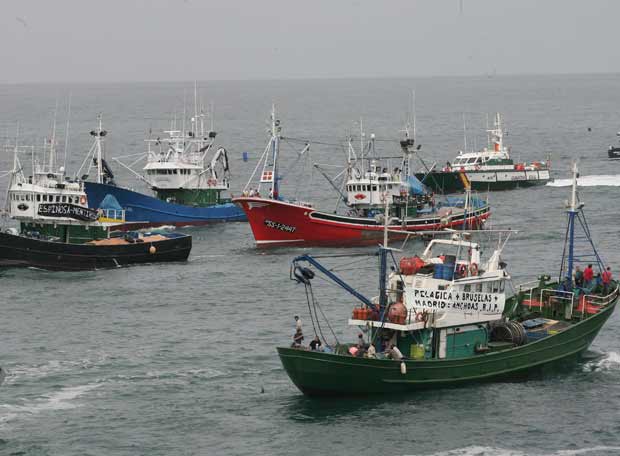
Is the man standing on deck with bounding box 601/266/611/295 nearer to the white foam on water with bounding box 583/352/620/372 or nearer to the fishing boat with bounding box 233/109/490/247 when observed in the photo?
the white foam on water with bounding box 583/352/620/372

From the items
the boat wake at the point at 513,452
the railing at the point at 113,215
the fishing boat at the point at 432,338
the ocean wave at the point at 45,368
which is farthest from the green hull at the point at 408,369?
the railing at the point at 113,215

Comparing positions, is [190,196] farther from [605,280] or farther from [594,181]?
[605,280]

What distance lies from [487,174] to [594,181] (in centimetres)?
1219

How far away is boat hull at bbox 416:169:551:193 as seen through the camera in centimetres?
A: 12538

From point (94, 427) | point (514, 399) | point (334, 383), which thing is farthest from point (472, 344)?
point (94, 427)

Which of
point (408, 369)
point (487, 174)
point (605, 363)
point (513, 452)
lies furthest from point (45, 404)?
point (487, 174)

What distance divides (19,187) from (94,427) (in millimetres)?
42182

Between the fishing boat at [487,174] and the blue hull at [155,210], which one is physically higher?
the fishing boat at [487,174]

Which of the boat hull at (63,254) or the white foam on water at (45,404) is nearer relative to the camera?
the white foam on water at (45,404)

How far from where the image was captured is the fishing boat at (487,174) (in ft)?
413

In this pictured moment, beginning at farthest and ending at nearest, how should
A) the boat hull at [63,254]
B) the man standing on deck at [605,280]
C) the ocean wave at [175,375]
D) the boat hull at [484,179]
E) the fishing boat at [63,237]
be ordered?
the boat hull at [484,179], the fishing boat at [63,237], the boat hull at [63,254], the man standing on deck at [605,280], the ocean wave at [175,375]

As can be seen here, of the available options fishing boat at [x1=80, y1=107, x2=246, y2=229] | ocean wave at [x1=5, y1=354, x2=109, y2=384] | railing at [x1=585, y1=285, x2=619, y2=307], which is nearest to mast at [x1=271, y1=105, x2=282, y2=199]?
fishing boat at [x1=80, y1=107, x2=246, y2=229]

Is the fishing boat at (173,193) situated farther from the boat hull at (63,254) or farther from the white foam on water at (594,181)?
the white foam on water at (594,181)

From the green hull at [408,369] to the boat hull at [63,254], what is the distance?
38.5 metres
